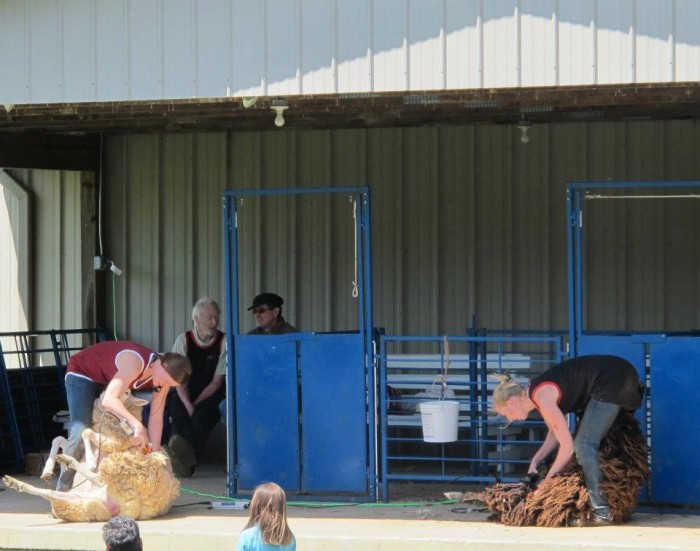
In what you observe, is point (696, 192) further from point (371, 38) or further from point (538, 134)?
point (371, 38)

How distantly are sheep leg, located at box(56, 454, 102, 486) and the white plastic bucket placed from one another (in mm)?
2316

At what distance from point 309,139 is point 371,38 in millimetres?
3652

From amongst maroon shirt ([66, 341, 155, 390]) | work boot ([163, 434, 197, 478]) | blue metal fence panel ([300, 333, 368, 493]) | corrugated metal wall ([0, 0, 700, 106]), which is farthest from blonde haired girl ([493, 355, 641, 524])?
work boot ([163, 434, 197, 478])

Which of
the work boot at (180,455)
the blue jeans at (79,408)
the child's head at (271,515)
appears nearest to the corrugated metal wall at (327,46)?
the blue jeans at (79,408)

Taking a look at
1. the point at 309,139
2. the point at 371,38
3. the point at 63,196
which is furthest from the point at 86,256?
the point at 371,38

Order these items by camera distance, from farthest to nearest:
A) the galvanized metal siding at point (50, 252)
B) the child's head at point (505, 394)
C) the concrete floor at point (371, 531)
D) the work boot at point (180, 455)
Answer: the galvanized metal siding at point (50, 252)
the work boot at point (180, 455)
the child's head at point (505, 394)
the concrete floor at point (371, 531)

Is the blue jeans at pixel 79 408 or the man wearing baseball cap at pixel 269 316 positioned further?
the man wearing baseball cap at pixel 269 316

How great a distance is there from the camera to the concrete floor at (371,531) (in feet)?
26.9

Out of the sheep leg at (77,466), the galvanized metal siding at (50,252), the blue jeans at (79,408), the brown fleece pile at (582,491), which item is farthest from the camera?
the galvanized metal siding at (50,252)

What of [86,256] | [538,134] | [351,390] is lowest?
[351,390]

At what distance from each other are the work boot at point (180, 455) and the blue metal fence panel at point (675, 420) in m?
3.98

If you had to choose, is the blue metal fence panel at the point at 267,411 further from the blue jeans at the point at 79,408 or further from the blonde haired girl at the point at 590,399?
the blonde haired girl at the point at 590,399

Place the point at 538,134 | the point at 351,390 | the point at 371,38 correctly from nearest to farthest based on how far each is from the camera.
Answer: the point at 371,38 < the point at 351,390 < the point at 538,134

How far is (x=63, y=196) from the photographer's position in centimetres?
1273
